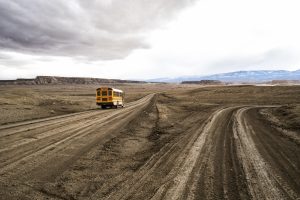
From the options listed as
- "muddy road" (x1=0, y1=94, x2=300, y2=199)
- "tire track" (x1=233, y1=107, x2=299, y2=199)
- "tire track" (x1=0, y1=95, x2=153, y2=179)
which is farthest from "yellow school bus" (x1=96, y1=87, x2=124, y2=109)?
"tire track" (x1=233, y1=107, x2=299, y2=199)

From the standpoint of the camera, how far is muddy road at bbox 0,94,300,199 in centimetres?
692

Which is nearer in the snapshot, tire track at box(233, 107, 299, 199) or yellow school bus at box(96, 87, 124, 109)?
tire track at box(233, 107, 299, 199)

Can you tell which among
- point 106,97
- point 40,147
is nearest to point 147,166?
point 40,147

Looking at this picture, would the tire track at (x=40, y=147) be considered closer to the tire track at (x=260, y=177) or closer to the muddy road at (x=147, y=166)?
Answer: the muddy road at (x=147, y=166)

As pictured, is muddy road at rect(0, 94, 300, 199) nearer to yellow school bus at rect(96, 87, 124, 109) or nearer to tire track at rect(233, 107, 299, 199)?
Answer: tire track at rect(233, 107, 299, 199)

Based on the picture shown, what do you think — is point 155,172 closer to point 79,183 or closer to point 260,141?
point 79,183

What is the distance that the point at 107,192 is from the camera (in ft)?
22.6

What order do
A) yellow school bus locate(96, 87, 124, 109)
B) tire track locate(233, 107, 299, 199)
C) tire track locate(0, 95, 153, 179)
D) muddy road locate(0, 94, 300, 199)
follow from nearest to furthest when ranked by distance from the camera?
tire track locate(233, 107, 299, 199), muddy road locate(0, 94, 300, 199), tire track locate(0, 95, 153, 179), yellow school bus locate(96, 87, 124, 109)

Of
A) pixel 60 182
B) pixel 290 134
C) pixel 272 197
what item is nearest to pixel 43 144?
pixel 60 182

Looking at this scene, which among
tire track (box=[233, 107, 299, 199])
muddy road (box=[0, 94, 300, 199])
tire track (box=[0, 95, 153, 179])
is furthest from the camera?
tire track (box=[0, 95, 153, 179])

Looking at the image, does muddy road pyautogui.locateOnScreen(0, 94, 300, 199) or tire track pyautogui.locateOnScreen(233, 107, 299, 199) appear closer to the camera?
tire track pyautogui.locateOnScreen(233, 107, 299, 199)

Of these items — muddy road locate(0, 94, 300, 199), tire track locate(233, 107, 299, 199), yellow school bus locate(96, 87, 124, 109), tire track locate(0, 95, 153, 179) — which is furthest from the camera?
yellow school bus locate(96, 87, 124, 109)

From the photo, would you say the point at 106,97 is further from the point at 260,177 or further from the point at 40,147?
the point at 260,177

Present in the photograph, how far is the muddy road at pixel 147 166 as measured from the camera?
6922mm
